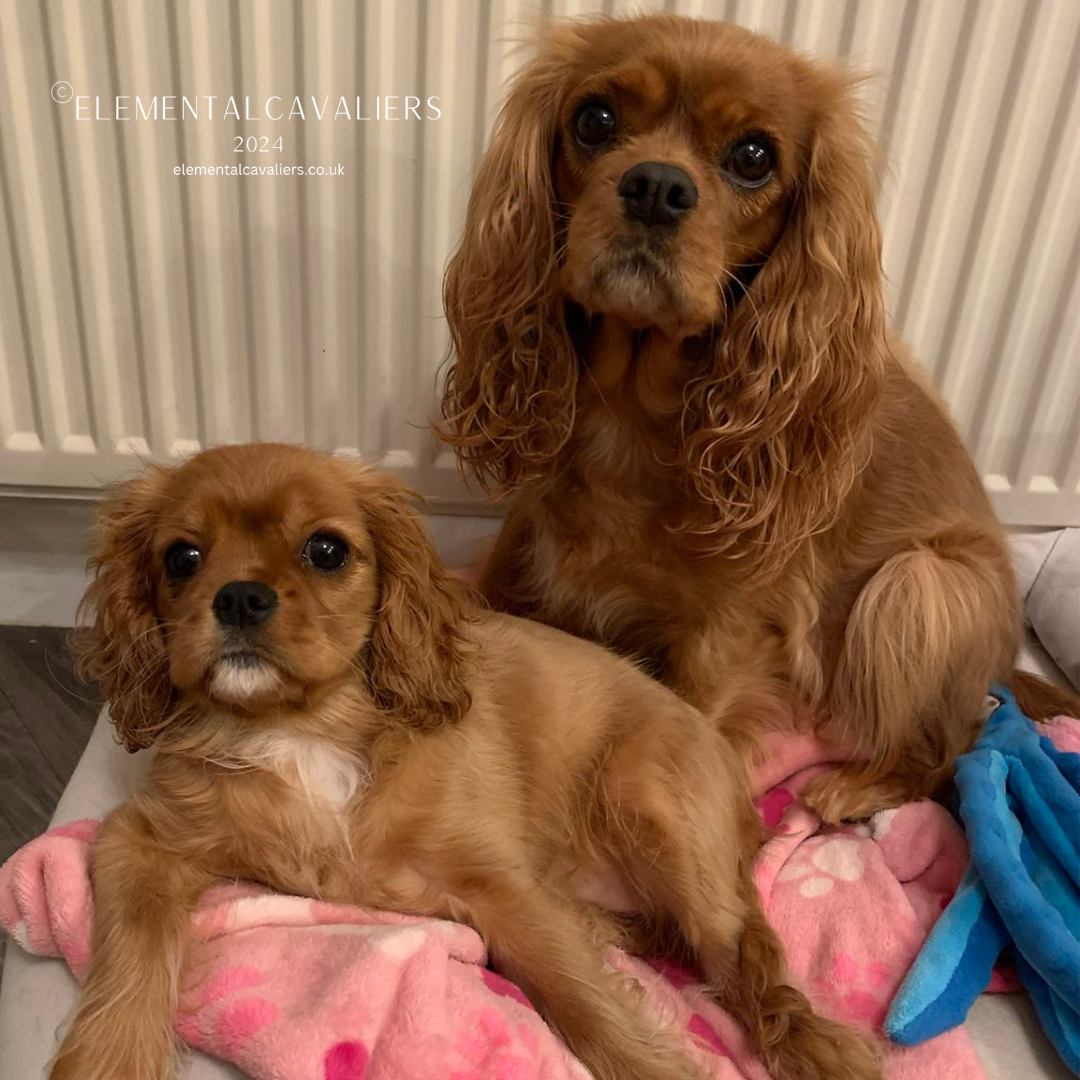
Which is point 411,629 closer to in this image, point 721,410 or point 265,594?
point 265,594

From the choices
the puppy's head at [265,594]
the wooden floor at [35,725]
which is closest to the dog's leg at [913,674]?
the puppy's head at [265,594]

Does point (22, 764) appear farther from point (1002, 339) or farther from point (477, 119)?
point (1002, 339)

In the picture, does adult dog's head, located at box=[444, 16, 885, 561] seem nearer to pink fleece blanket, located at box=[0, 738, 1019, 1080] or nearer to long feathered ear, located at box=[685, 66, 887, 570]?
long feathered ear, located at box=[685, 66, 887, 570]

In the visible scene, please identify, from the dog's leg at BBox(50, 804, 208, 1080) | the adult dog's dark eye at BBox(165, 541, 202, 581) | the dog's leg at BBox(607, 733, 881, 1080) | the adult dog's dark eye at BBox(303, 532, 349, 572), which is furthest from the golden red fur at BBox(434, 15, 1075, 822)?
the dog's leg at BBox(50, 804, 208, 1080)

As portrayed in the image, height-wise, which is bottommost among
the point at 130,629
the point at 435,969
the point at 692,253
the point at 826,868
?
the point at 826,868

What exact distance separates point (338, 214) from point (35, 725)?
106 cm

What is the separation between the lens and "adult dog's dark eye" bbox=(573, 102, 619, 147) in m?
1.38

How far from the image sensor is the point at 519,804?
53.2 inches

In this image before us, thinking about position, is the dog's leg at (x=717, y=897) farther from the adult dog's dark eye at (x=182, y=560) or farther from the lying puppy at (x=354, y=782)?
the adult dog's dark eye at (x=182, y=560)

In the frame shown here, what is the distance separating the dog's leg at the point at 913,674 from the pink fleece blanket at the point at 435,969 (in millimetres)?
105

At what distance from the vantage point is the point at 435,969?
1163 mm

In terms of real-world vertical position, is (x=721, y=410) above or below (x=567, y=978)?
above

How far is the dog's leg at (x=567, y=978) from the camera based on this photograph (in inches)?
46.1

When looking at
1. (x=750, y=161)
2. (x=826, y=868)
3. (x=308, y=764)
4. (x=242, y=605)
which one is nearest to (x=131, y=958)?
(x=308, y=764)
